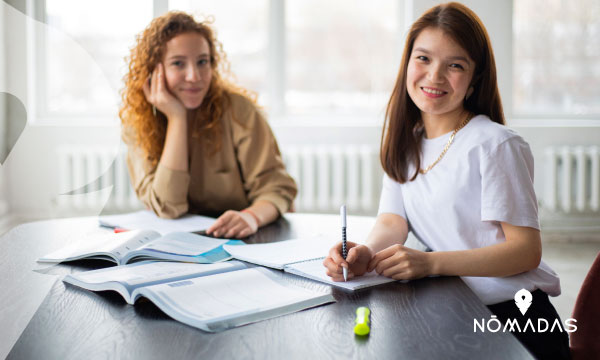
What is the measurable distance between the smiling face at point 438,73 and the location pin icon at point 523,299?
41cm

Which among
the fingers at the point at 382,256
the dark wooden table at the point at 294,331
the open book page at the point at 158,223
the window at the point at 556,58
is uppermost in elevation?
the window at the point at 556,58

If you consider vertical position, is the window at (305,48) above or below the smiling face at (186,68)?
above

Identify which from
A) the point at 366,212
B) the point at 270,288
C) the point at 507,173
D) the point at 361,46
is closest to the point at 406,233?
the point at 507,173

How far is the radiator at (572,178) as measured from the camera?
3.70 metres

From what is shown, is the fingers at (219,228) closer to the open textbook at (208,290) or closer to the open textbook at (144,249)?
the open textbook at (144,249)

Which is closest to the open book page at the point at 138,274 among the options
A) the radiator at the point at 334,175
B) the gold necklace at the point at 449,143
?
the gold necklace at the point at 449,143

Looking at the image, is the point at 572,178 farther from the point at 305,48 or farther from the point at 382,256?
the point at 382,256

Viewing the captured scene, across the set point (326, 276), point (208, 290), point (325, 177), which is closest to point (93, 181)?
point (208, 290)

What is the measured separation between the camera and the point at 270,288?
38.8 inches

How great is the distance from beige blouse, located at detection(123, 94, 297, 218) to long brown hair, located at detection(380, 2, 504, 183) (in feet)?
1.60

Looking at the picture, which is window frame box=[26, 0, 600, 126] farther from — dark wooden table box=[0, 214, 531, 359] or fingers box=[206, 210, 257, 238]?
dark wooden table box=[0, 214, 531, 359]

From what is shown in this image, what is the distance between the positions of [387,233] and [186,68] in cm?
84

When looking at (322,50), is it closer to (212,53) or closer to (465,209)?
(212,53)

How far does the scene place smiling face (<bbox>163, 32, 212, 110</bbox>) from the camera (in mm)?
1812
